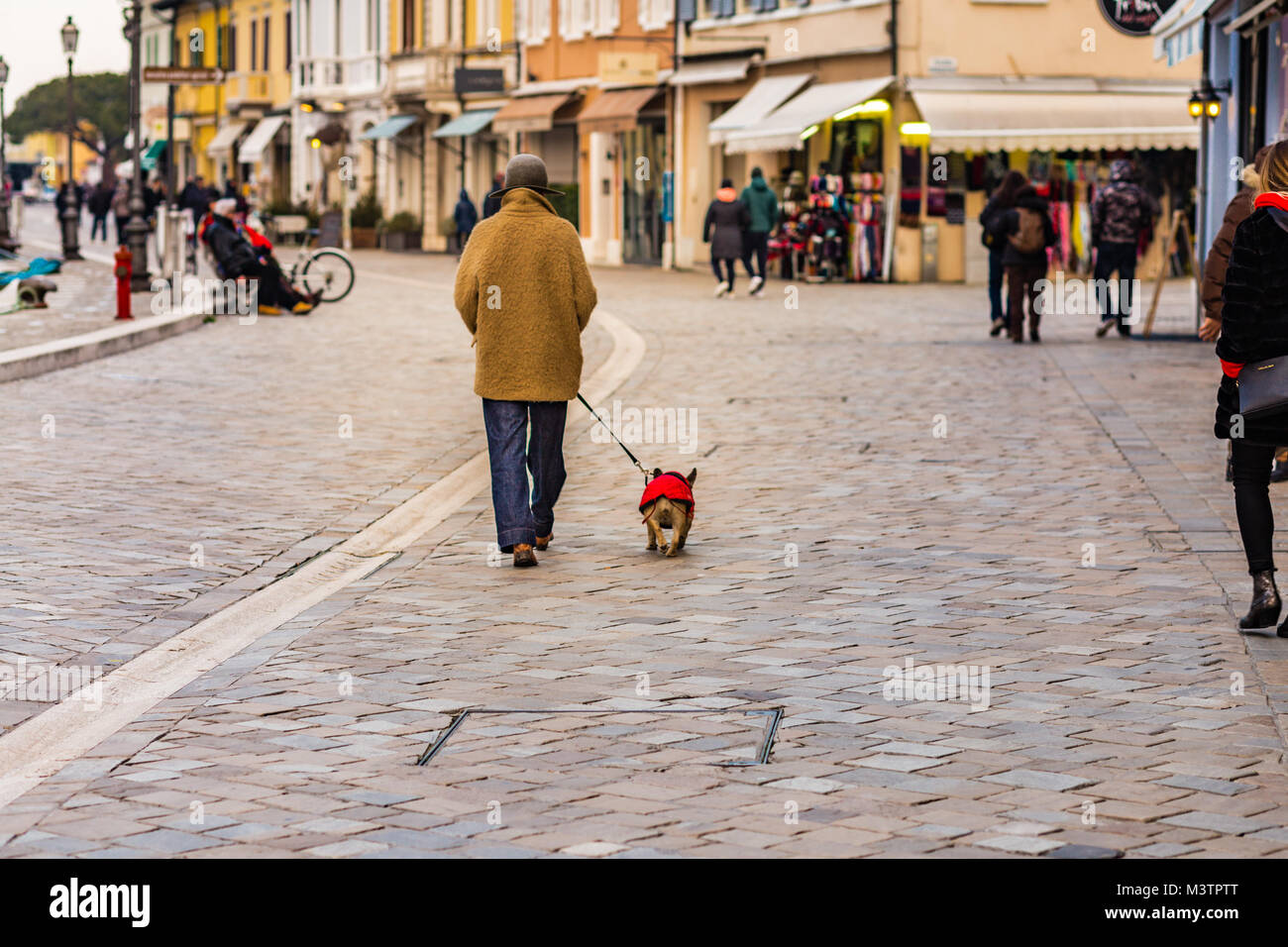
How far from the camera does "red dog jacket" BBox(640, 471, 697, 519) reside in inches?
358

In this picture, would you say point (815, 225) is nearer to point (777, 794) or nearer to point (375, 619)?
point (375, 619)

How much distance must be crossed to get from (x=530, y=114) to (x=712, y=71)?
7.49m

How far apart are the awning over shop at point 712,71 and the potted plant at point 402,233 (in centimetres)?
1290

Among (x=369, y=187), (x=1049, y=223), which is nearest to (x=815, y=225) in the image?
(x=1049, y=223)

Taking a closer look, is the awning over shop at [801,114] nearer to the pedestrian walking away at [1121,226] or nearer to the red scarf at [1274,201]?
the pedestrian walking away at [1121,226]

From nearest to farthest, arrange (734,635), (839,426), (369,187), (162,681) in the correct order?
(162,681) → (734,635) → (839,426) → (369,187)

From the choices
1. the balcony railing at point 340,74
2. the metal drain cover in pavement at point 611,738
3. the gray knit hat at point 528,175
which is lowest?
the metal drain cover in pavement at point 611,738

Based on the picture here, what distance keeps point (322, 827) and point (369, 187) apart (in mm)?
55946

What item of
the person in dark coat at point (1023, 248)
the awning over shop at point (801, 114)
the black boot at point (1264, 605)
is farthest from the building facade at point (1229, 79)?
the black boot at point (1264, 605)

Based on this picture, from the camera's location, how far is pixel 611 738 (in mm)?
5914

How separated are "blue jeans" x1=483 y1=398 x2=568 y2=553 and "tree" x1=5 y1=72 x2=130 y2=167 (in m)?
116

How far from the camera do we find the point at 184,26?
80.6 meters

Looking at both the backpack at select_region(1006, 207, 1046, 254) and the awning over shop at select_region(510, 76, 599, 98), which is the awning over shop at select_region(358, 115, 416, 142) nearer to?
the awning over shop at select_region(510, 76, 599, 98)

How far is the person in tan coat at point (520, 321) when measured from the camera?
8984 millimetres
